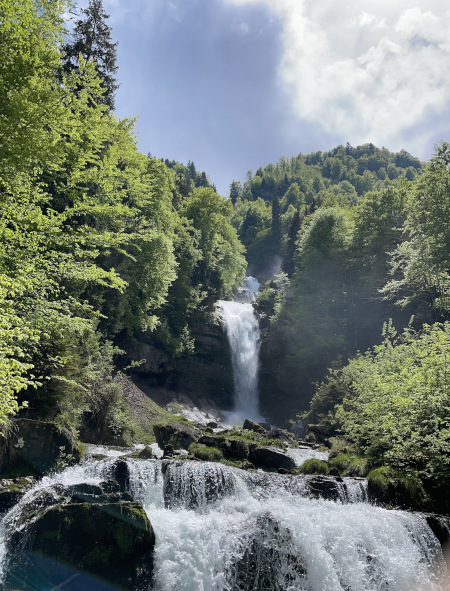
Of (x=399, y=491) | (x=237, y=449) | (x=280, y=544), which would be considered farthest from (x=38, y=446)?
(x=399, y=491)

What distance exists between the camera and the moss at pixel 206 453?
16097 millimetres

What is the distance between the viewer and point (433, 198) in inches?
1040

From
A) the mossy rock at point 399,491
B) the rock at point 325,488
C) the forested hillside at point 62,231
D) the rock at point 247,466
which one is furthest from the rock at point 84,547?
the mossy rock at point 399,491

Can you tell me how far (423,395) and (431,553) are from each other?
Result: 15.1 feet

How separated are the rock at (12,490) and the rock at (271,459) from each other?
8.93 m

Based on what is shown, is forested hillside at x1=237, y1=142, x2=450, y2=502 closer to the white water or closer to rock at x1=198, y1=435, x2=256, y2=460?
the white water

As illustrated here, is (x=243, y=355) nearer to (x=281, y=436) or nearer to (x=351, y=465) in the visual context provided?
(x=281, y=436)

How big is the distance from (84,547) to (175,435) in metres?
9.21

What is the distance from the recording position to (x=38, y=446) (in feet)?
40.2

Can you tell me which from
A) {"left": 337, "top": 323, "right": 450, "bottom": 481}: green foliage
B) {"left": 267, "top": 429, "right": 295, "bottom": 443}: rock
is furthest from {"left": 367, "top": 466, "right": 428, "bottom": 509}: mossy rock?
{"left": 267, "top": 429, "right": 295, "bottom": 443}: rock

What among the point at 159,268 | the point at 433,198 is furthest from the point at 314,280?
the point at 159,268

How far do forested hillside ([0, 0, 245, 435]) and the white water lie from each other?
4.32 meters

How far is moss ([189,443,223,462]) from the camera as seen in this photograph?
16097 mm

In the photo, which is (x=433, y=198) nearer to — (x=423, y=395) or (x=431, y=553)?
(x=423, y=395)
